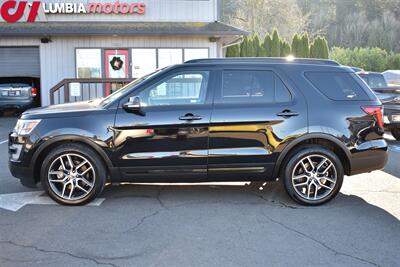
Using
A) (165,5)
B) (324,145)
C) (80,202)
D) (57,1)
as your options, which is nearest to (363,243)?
(324,145)

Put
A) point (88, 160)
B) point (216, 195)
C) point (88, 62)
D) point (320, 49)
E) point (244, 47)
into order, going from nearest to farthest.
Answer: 1. point (88, 160)
2. point (216, 195)
3. point (88, 62)
4. point (244, 47)
5. point (320, 49)

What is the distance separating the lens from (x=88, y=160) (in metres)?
5.47

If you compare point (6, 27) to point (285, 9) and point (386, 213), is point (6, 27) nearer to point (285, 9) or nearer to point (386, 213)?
point (386, 213)

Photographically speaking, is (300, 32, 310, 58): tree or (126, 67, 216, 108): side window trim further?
(300, 32, 310, 58): tree

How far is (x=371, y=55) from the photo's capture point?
138ft

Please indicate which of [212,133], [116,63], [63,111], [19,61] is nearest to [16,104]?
[19,61]

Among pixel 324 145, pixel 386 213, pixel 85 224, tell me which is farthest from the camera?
pixel 324 145

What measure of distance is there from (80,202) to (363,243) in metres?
3.20

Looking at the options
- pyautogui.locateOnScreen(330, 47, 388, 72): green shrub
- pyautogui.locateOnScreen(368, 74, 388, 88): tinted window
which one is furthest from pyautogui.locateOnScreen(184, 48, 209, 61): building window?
pyautogui.locateOnScreen(330, 47, 388, 72): green shrub

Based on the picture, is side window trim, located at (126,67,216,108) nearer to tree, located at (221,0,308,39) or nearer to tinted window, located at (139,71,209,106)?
tinted window, located at (139,71,209,106)

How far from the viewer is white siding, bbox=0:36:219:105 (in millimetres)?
16562

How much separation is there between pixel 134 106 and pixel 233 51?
1767 cm

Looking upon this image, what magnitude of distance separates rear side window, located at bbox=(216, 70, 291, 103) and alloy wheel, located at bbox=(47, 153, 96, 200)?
186cm

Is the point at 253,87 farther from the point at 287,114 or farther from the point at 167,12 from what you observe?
the point at 167,12
